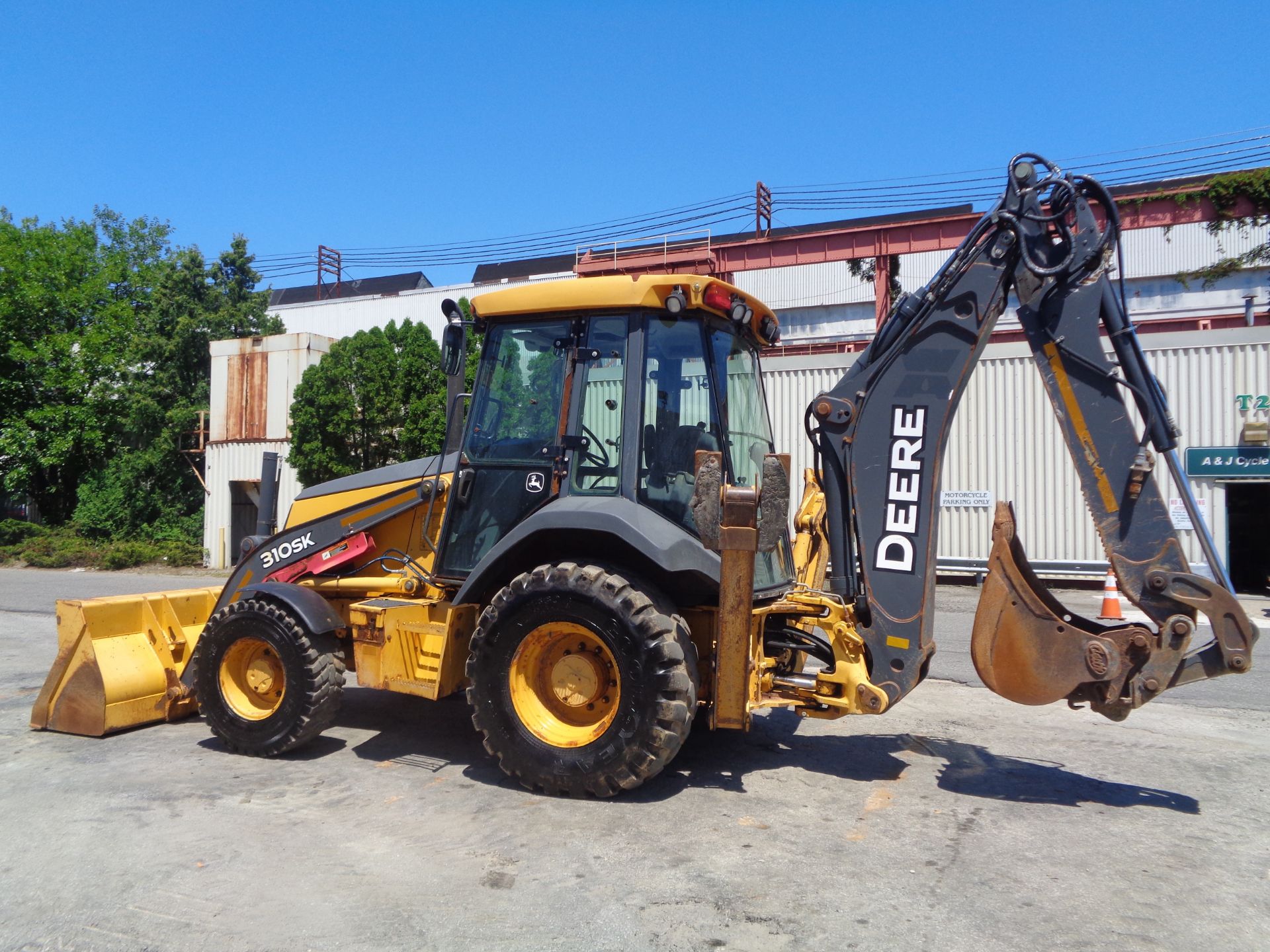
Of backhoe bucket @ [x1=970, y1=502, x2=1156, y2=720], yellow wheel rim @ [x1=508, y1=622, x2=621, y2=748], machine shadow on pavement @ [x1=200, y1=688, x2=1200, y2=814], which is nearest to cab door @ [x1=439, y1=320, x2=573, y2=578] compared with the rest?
yellow wheel rim @ [x1=508, y1=622, x2=621, y2=748]

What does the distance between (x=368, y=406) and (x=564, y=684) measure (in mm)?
16858

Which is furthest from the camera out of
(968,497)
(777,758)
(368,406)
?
(368,406)

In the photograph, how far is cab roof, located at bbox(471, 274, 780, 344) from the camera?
16.6ft

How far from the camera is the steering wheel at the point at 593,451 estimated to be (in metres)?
5.12

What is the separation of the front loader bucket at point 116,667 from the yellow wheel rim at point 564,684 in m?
2.86

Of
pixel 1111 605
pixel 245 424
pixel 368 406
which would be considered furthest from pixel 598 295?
pixel 245 424

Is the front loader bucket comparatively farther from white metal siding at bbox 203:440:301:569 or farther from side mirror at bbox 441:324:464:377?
white metal siding at bbox 203:440:301:569

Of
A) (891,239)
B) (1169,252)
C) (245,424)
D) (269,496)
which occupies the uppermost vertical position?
(1169,252)

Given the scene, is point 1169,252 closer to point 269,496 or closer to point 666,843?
point 269,496

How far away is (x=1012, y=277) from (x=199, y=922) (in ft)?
15.9

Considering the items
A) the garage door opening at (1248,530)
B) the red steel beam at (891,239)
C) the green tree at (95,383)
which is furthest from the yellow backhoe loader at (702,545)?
the green tree at (95,383)

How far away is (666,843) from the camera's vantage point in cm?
418

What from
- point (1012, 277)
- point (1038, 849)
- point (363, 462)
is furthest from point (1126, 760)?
point (363, 462)

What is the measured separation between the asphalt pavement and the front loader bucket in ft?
0.50
